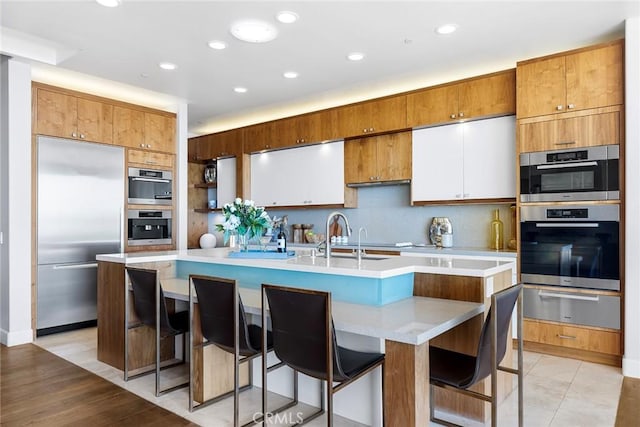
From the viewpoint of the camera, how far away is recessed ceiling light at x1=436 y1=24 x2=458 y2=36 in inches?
128

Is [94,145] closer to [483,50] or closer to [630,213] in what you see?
[483,50]

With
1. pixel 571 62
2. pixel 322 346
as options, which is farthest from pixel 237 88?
pixel 322 346

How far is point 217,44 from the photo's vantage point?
3.58 meters

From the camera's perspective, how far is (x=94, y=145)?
15.4 ft

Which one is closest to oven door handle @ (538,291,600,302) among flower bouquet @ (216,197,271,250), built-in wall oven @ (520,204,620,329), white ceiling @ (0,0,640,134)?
built-in wall oven @ (520,204,620,329)

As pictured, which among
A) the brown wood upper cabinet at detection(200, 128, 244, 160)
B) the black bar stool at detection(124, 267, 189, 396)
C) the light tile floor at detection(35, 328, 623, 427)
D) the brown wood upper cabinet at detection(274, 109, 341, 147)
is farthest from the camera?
the brown wood upper cabinet at detection(200, 128, 244, 160)

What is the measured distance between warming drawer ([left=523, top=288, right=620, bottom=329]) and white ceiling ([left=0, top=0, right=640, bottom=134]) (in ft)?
6.98

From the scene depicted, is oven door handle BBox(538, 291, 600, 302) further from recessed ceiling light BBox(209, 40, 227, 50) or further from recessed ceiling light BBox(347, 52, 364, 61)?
recessed ceiling light BBox(209, 40, 227, 50)

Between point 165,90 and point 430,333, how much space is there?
14.1 ft

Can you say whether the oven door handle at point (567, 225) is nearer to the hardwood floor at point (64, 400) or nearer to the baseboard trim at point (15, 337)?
the hardwood floor at point (64, 400)

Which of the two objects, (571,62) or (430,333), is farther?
(571,62)

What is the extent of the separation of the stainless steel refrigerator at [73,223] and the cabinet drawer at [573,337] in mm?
4375

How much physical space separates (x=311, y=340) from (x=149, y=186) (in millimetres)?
3972

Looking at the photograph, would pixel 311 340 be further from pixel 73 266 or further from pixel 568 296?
pixel 73 266
